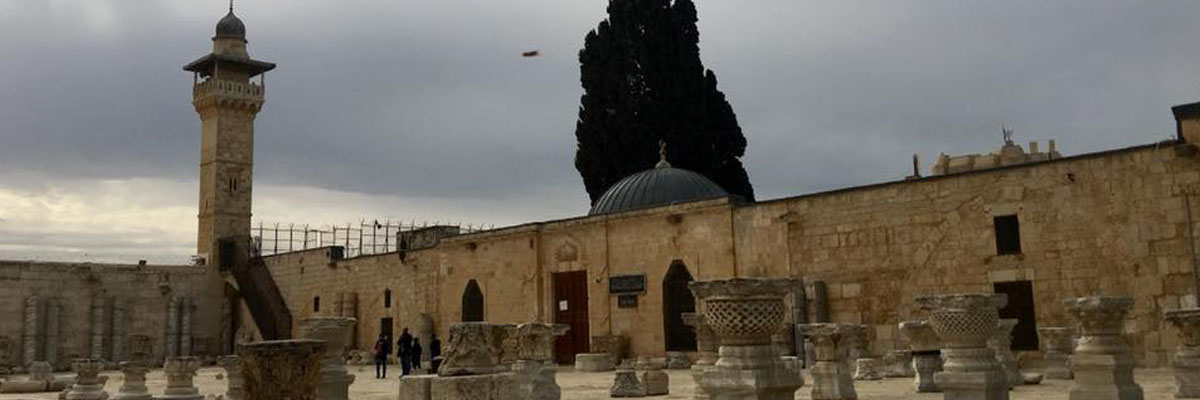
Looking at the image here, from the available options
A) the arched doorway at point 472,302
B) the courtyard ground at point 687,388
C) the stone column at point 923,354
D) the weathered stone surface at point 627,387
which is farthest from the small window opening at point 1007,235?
the arched doorway at point 472,302

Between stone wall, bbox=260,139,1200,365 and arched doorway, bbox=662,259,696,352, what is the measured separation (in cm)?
17

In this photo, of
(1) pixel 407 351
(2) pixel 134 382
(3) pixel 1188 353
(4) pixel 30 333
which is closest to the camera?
(3) pixel 1188 353

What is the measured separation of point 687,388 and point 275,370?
359 inches

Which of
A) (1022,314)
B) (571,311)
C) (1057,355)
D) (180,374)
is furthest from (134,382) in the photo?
(1022,314)

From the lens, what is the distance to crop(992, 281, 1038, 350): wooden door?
52.4 ft

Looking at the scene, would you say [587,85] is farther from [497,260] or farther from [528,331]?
[528,331]

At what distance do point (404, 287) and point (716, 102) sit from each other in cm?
1199

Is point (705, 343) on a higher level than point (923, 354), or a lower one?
higher

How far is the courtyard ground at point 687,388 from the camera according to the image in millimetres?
11506

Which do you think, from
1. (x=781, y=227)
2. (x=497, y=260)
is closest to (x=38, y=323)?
(x=497, y=260)

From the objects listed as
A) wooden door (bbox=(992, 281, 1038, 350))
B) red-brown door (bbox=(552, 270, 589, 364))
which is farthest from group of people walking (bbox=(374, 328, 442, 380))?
wooden door (bbox=(992, 281, 1038, 350))

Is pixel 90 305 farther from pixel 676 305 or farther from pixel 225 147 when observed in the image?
pixel 676 305

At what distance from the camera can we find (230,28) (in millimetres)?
39281

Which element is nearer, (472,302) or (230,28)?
(472,302)
